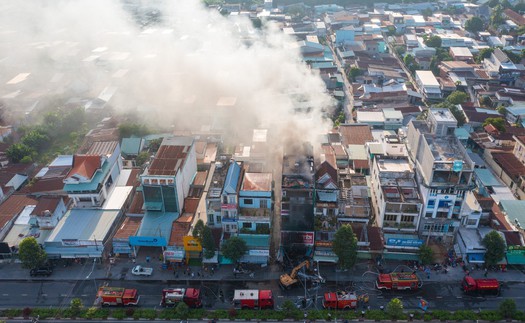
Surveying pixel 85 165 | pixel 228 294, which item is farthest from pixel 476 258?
pixel 85 165

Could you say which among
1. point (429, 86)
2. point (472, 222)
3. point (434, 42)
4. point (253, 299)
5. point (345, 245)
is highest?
point (345, 245)

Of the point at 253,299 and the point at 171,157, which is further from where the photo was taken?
the point at 171,157

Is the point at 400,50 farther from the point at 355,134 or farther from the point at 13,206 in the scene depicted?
the point at 13,206

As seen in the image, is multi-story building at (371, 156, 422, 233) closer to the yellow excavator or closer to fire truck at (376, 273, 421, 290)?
fire truck at (376, 273, 421, 290)

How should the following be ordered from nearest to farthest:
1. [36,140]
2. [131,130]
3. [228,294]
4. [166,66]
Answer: [228,294]
[36,140]
[131,130]
[166,66]

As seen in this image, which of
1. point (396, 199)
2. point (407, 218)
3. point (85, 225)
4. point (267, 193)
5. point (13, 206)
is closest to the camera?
point (267, 193)

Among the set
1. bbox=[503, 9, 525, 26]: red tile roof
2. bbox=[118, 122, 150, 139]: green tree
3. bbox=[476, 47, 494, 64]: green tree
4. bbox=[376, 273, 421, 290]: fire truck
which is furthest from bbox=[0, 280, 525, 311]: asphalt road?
bbox=[503, 9, 525, 26]: red tile roof

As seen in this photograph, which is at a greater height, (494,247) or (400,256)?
(494,247)
